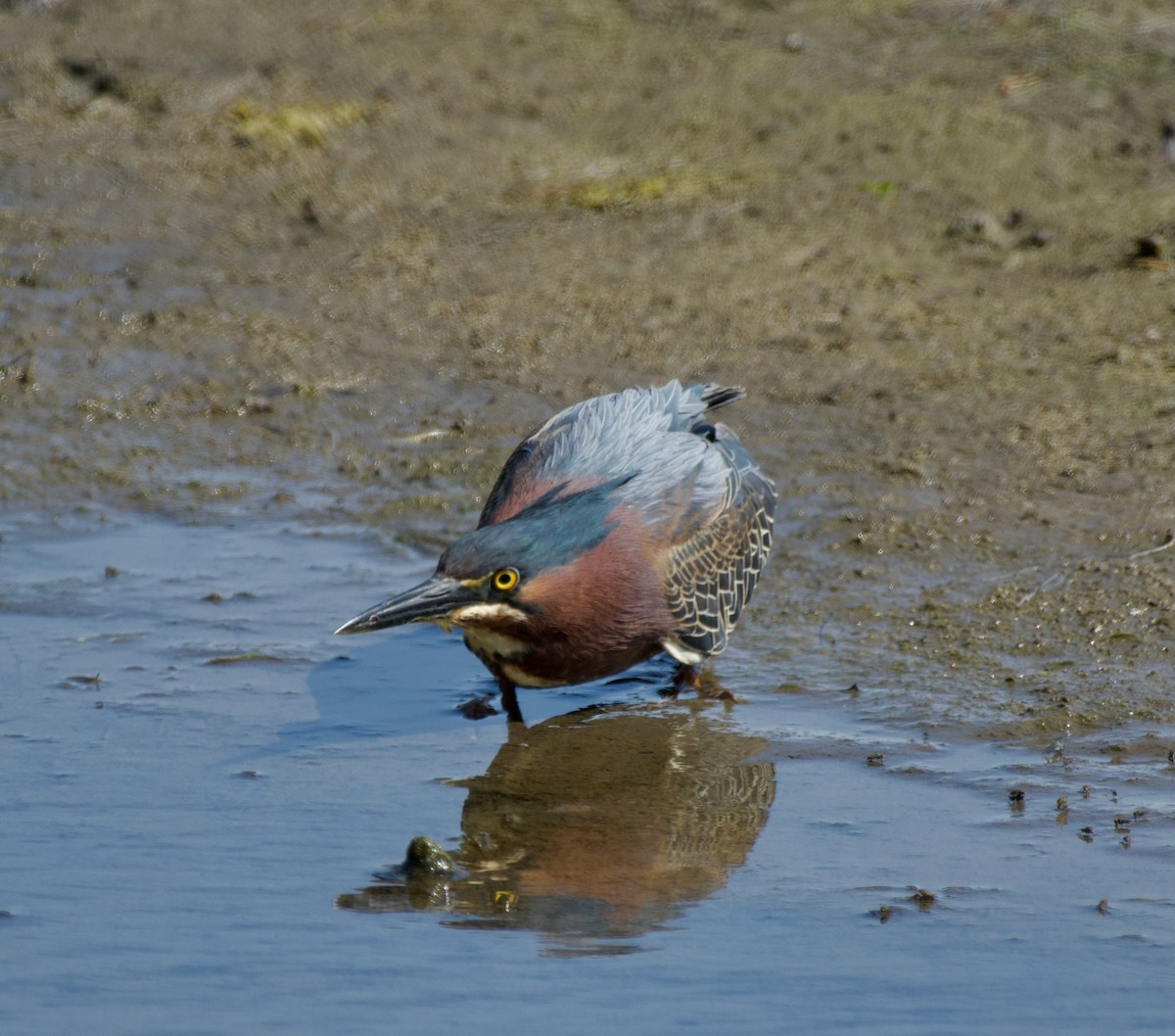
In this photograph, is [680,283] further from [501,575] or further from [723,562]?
[501,575]

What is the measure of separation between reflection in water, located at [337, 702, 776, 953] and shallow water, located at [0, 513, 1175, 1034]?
11 mm

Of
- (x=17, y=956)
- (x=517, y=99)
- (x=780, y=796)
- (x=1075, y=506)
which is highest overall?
(x=517, y=99)

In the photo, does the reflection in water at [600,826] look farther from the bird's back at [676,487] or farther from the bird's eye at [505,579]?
the bird's eye at [505,579]

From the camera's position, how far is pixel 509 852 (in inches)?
188

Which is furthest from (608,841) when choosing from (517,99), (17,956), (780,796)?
(517,99)

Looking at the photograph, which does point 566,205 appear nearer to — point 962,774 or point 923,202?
point 923,202

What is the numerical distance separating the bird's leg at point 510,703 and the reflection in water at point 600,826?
1.0 inches

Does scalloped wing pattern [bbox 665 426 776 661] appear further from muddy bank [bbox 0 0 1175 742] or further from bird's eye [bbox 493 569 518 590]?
bird's eye [bbox 493 569 518 590]

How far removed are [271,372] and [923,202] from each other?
3.54m

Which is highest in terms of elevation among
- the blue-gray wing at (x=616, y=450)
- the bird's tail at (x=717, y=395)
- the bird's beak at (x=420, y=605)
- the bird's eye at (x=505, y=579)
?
the bird's tail at (x=717, y=395)

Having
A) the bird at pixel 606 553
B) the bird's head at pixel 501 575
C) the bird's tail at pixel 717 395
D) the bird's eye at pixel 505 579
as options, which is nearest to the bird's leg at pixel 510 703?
Answer: the bird at pixel 606 553

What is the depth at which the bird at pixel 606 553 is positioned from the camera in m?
5.09

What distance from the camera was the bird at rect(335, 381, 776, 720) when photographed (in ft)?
16.7

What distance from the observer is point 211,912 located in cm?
443
